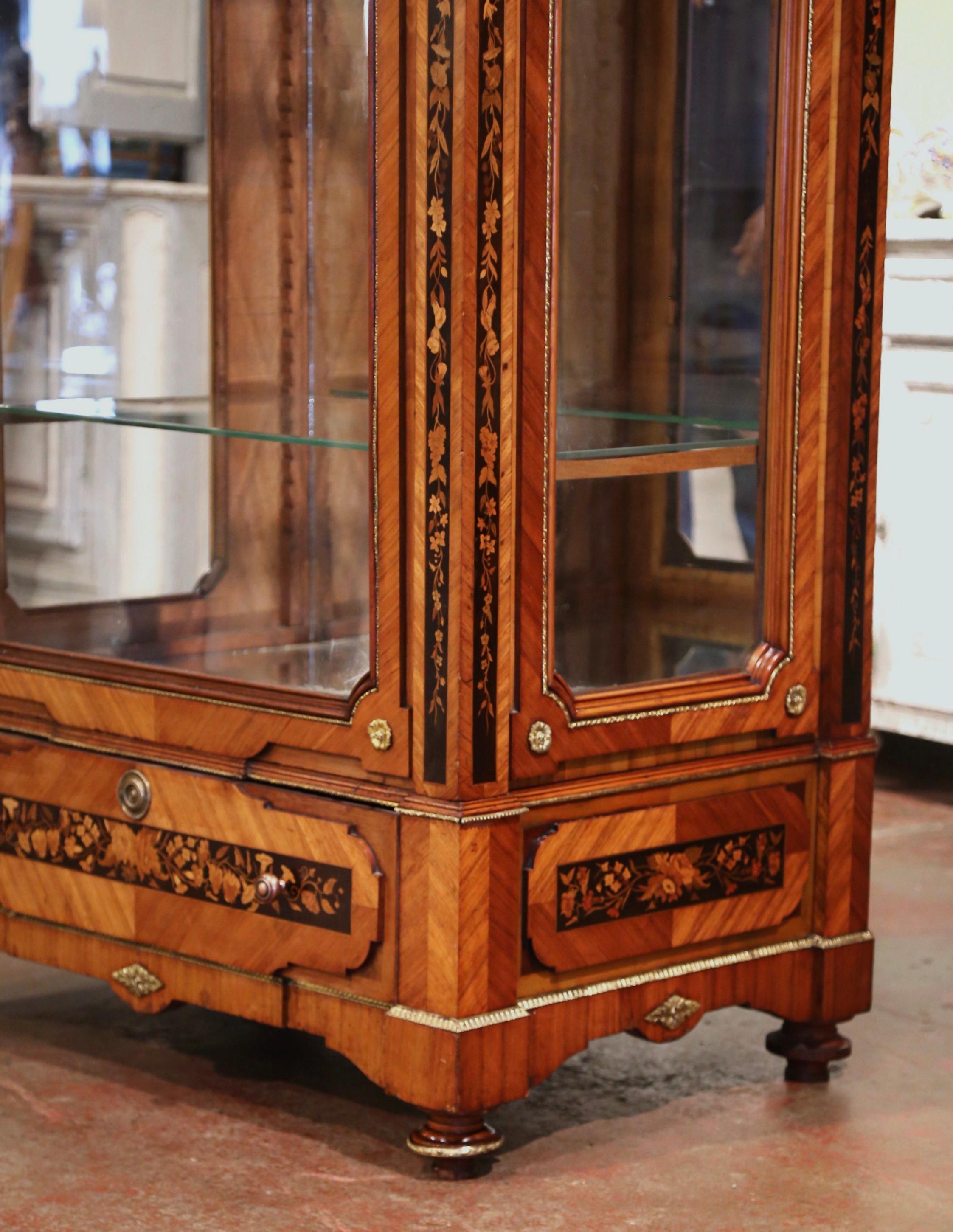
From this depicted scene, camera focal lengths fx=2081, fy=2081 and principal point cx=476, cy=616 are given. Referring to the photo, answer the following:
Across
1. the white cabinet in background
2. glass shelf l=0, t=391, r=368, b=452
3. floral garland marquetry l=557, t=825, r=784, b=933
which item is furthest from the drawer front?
the white cabinet in background

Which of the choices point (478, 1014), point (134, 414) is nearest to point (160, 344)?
point (134, 414)

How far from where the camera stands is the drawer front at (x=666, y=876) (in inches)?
84.6

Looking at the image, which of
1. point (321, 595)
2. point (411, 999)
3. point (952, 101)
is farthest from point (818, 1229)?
point (952, 101)

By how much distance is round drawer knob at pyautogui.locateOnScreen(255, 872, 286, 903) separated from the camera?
2.18 metres

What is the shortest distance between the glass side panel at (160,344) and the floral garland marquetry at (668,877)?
46 cm

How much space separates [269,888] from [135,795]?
23cm

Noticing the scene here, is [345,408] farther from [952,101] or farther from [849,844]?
[952,101]

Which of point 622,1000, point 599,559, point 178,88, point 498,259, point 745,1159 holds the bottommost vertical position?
point 745,1159

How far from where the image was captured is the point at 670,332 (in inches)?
92.2

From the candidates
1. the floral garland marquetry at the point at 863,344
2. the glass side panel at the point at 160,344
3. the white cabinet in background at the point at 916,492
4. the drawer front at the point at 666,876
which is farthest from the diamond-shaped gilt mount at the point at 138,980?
the white cabinet in background at the point at 916,492

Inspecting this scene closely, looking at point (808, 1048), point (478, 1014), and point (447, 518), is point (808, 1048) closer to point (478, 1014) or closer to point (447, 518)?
point (478, 1014)

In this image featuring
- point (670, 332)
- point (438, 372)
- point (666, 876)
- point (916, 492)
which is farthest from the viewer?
point (916, 492)

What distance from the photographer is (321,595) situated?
2.45 metres

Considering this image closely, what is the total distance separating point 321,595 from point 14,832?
459mm
